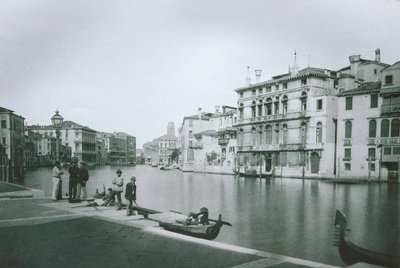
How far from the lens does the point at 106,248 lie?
6754mm

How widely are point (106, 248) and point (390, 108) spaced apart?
30064 millimetres

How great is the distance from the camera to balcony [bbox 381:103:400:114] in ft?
98.9

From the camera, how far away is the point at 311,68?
145 ft

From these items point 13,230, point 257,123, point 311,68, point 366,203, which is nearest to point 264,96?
point 257,123

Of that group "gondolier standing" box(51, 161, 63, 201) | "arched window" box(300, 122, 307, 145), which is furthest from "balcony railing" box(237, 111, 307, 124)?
"gondolier standing" box(51, 161, 63, 201)

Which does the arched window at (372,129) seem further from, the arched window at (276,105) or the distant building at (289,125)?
the arched window at (276,105)

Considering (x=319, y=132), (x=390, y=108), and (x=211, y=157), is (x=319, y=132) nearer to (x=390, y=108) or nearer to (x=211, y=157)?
(x=390, y=108)

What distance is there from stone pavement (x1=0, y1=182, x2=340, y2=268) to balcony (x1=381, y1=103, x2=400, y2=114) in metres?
28.0

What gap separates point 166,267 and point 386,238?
377 inches

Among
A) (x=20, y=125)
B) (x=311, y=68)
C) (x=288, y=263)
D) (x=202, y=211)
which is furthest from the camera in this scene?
(x=311, y=68)

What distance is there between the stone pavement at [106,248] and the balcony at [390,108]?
28.0 meters

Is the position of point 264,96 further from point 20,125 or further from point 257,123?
point 20,125

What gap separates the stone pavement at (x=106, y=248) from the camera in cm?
597

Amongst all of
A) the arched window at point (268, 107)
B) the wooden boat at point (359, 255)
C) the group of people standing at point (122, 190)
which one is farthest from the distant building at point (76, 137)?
the wooden boat at point (359, 255)
